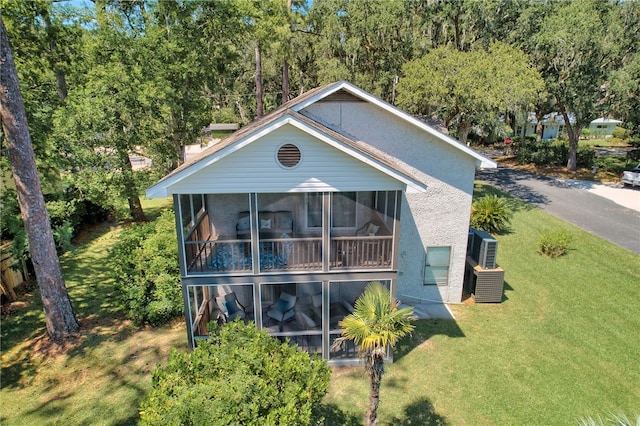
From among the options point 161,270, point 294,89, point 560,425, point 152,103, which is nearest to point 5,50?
point 161,270

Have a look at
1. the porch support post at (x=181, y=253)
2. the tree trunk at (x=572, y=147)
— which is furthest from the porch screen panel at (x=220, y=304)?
the tree trunk at (x=572, y=147)

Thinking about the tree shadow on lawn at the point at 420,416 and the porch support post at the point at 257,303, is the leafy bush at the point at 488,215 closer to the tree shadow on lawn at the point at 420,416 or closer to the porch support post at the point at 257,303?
the tree shadow on lawn at the point at 420,416

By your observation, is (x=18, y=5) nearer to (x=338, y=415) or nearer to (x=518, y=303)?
(x=338, y=415)

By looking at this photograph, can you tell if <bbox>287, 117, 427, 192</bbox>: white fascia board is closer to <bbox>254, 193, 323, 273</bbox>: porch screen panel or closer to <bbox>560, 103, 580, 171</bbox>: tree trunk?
<bbox>254, 193, 323, 273</bbox>: porch screen panel

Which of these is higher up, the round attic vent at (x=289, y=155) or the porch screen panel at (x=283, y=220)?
the round attic vent at (x=289, y=155)

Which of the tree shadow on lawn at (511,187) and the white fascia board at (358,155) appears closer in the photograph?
the white fascia board at (358,155)

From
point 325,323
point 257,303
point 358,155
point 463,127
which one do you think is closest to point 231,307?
point 257,303
